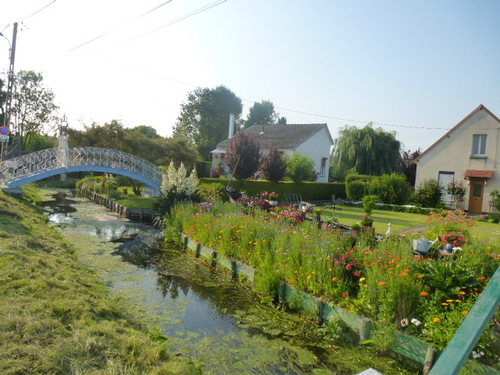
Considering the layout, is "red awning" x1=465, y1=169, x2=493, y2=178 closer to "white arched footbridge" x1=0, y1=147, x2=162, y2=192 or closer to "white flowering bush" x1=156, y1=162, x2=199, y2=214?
"white flowering bush" x1=156, y1=162, x2=199, y2=214

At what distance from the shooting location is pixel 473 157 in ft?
76.5

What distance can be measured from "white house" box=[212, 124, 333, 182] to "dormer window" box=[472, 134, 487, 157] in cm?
1389

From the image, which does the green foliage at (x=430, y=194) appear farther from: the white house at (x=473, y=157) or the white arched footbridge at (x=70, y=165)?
the white arched footbridge at (x=70, y=165)

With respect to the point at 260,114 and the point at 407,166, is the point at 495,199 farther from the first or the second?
the point at 260,114

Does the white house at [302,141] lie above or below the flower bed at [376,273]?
above

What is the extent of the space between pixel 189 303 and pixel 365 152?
31.5 meters

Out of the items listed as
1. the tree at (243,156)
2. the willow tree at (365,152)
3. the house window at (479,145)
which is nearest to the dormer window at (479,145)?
the house window at (479,145)

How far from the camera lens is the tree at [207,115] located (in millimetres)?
61656

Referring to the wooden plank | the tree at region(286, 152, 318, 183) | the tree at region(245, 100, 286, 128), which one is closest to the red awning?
the tree at region(286, 152, 318, 183)

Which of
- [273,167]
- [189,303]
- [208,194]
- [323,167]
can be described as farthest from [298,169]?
[189,303]

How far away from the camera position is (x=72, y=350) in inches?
150

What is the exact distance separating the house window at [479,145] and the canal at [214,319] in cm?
2034

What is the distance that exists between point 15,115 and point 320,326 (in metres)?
43.1

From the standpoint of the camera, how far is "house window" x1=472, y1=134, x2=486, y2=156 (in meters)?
23.1
